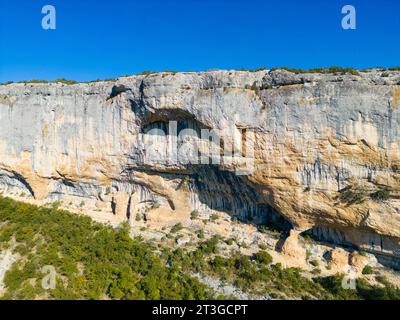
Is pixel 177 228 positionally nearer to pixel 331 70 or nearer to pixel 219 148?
pixel 219 148

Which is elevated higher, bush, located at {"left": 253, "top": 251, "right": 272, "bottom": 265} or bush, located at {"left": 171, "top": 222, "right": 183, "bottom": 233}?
bush, located at {"left": 171, "top": 222, "right": 183, "bottom": 233}

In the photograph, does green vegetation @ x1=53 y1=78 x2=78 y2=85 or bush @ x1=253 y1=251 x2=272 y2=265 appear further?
green vegetation @ x1=53 y1=78 x2=78 y2=85

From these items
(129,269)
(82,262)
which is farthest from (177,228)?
(82,262)

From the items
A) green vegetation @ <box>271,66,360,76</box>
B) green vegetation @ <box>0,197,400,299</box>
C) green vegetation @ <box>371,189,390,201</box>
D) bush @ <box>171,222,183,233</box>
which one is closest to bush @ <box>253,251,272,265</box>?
green vegetation @ <box>0,197,400,299</box>

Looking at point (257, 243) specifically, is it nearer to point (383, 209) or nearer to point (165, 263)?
point (165, 263)

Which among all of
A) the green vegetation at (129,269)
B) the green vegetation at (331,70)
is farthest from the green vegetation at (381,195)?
the green vegetation at (331,70)

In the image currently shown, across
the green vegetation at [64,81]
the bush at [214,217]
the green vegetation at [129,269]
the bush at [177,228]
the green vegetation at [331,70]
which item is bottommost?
the green vegetation at [129,269]

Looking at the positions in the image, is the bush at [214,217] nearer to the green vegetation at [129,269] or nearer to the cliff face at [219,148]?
the cliff face at [219,148]

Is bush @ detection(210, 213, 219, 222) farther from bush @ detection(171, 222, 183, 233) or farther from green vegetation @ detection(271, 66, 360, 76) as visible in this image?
green vegetation @ detection(271, 66, 360, 76)
